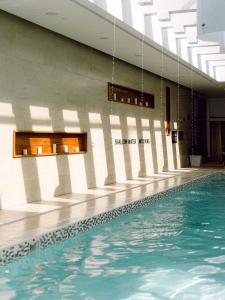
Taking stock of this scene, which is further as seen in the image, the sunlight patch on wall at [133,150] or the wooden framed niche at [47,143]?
the sunlight patch on wall at [133,150]

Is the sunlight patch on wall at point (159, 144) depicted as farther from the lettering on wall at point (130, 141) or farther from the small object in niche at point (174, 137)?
the small object in niche at point (174, 137)

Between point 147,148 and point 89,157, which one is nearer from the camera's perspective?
point 89,157

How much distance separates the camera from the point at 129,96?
1316cm

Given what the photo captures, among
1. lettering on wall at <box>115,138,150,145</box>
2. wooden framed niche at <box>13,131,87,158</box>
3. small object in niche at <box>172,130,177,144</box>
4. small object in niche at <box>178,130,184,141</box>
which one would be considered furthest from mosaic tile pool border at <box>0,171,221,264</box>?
small object in niche at <box>178,130,184,141</box>

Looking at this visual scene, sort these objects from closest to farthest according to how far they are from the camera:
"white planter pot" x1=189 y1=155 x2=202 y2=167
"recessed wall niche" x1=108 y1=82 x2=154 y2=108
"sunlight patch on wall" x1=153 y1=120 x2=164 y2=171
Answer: "recessed wall niche" x1=108 y1=82 x2=154 y2=108 → "sunlight patch on wall" x1=153 y1=120 x2=164 y2=171 → "white planter pot" x1=189 y1=155 x2=202 y2=167

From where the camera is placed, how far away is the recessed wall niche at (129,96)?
12017 mm

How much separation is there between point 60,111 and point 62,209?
2.84 metres

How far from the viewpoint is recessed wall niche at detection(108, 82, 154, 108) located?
1202 cm

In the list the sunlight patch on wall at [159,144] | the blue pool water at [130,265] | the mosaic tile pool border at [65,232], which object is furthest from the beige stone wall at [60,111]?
the blue pool water at [130,265]

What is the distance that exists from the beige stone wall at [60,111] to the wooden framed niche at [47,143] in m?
0.13

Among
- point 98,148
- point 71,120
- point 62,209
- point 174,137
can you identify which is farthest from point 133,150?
point 62,209

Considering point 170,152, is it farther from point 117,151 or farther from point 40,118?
point 40,118

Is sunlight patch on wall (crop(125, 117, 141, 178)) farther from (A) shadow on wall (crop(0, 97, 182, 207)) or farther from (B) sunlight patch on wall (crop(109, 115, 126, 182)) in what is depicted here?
(B) sunlight patch on wall (crop(109, 115, 126, 182))

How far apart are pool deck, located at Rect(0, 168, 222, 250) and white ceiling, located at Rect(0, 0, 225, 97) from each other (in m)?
Result: 3.35
